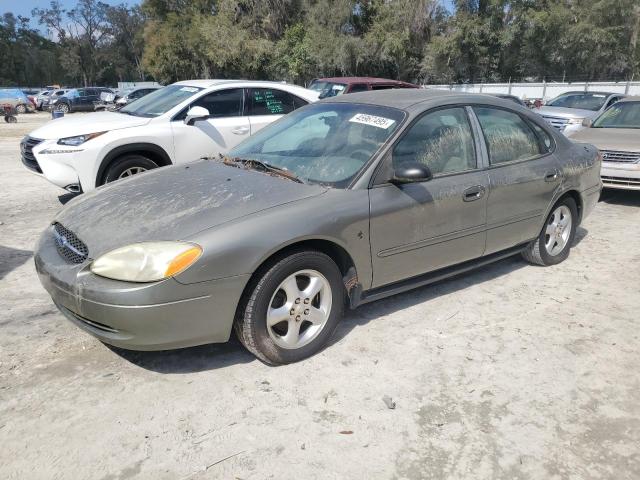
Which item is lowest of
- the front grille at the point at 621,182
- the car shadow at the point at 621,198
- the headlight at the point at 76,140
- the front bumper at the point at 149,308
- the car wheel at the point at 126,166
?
the car shadow at the point at 621,198

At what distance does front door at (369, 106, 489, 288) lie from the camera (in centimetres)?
360

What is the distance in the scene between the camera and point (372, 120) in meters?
3.90

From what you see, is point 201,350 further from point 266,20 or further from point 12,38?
point 12,38

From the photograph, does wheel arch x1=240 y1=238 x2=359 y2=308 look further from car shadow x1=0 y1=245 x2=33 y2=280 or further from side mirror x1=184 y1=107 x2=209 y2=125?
side mirror x1=184 y1=107 x2=209 y2=125

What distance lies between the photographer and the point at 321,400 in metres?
3.01

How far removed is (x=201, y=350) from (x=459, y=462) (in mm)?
1726

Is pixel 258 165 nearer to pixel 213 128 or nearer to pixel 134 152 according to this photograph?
pixel 134 152

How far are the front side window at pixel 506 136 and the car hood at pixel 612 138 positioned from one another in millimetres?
3861

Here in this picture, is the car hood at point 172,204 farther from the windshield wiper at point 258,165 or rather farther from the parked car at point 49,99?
the parked car at point 49,99

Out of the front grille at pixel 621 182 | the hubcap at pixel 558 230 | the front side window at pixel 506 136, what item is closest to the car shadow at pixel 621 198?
the front grille at pixel 621 182

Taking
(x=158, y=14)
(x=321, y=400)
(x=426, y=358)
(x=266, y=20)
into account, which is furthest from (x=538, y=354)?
(x=158, y=14)

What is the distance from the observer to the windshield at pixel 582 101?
47.2 feet

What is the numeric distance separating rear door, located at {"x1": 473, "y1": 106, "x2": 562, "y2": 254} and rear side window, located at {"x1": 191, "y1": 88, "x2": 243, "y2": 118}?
4079 mm

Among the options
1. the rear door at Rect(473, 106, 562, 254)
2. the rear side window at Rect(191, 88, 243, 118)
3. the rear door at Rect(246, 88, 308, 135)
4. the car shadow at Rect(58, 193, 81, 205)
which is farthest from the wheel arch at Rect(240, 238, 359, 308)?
the car shadow at Rect(58, 193, 81, 205)
